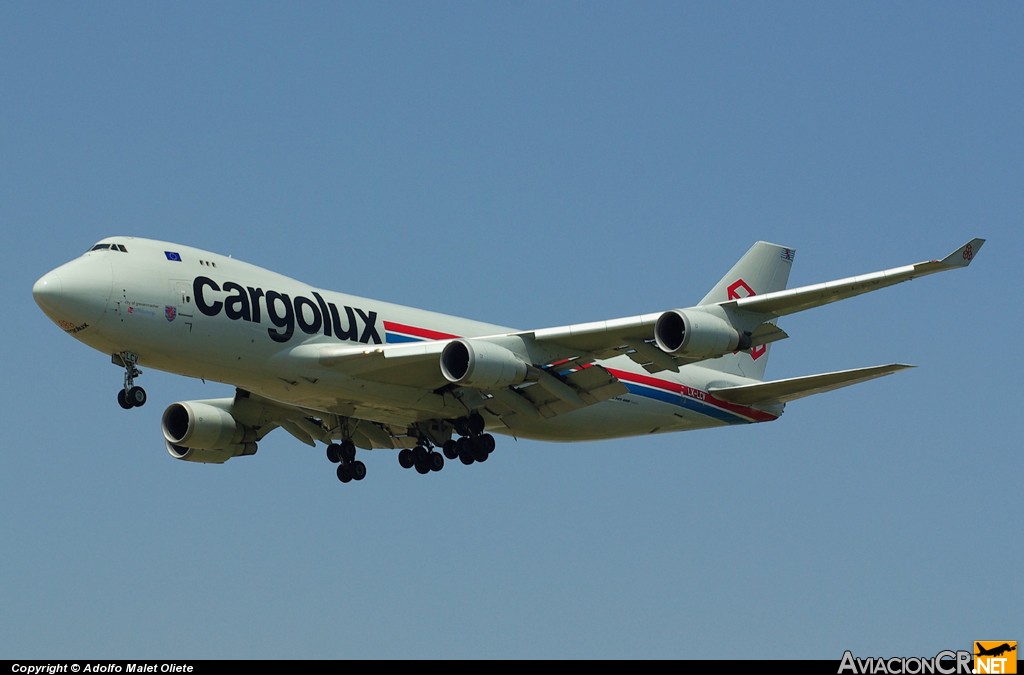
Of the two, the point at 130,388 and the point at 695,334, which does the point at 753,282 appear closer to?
the point at 695,334

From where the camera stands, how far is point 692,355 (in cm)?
3653

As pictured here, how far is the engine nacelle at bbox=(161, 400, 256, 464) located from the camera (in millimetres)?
43188

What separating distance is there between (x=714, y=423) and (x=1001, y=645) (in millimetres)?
19575

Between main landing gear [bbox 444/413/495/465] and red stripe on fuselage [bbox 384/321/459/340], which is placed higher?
red stripe on fuselage [bbox 384/321/459/340]

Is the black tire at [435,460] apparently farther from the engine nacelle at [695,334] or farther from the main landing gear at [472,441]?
the engine nacelle at [695,334]

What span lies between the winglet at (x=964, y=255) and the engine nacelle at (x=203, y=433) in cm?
2095

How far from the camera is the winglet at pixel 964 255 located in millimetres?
32312

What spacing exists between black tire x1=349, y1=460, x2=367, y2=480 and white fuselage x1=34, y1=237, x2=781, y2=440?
1.96 metres

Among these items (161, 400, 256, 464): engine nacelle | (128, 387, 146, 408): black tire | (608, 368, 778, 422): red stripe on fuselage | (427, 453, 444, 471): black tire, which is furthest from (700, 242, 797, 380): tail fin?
(128, 387, 146, 408): black tire

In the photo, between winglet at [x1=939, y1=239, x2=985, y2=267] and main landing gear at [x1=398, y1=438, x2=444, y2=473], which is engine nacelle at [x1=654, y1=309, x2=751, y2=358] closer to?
winglet at [x1=939, y1=239, x2=985, y2=267]

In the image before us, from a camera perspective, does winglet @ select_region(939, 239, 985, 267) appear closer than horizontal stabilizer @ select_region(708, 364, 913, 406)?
Yes

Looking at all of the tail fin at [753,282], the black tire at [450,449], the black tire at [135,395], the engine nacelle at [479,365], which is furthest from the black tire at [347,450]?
the tail fin at [753,282]

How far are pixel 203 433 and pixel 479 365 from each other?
10.2m

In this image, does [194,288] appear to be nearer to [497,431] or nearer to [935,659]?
[497,431]
